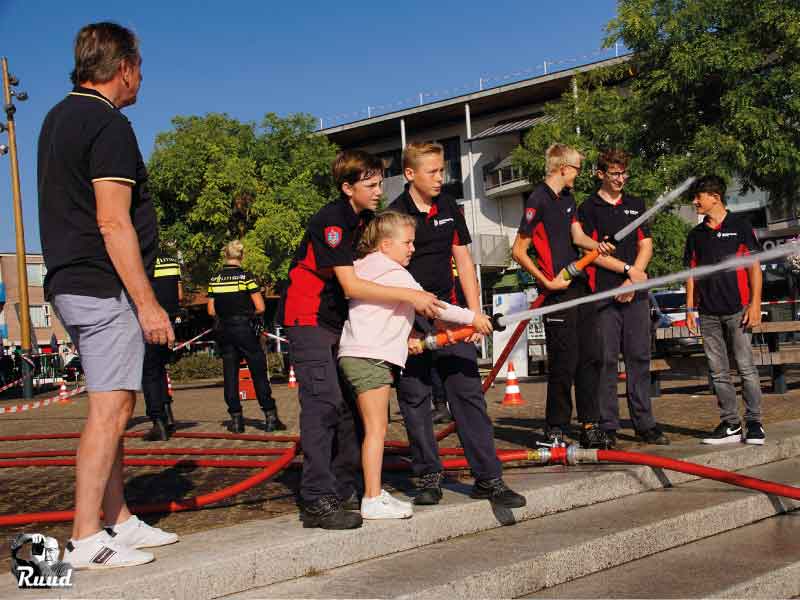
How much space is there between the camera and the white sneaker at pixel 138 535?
3.87 meters

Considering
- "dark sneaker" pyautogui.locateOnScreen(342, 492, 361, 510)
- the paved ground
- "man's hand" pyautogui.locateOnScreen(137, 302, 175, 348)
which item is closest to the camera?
"man's hand" pyautogui.locateOnScreen(137, 302, 175, 348)

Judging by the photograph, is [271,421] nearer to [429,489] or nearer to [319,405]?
[429,489]

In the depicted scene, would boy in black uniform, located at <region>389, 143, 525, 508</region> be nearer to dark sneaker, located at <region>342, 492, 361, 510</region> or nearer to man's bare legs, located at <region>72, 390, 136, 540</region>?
dark sneaker, located at <region>342, 492, 361, 510</region>

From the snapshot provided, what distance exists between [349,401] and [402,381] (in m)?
0.37

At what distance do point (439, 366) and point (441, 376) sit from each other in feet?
0.25

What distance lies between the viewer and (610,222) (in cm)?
720

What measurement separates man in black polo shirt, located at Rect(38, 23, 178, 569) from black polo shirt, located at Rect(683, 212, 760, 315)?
467cm

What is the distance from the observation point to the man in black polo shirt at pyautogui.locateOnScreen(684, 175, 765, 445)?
22.6 feet

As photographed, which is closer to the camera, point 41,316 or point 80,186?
point 80,186

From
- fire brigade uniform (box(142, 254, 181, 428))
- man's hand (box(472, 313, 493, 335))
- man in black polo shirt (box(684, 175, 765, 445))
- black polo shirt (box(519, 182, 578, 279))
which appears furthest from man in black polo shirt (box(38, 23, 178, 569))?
fire brigade uniform (box(142, 254, 181, 428))

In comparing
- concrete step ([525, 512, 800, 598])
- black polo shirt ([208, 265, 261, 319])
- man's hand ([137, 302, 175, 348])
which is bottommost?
concrete step ([525, 512, 800, 598])

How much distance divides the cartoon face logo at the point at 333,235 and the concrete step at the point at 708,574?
1.83m

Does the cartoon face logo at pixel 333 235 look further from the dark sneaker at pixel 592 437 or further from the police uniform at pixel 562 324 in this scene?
the dark sneaker at pixel 592 437

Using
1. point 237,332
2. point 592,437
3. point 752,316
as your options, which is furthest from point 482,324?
point 237,332
